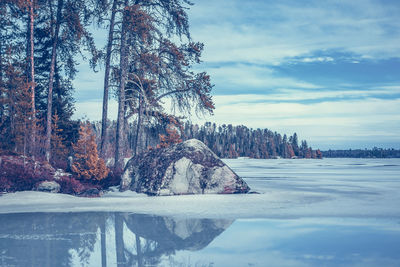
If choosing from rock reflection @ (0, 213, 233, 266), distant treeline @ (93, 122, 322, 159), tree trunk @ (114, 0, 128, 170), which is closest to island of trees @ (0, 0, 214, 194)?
tree trunk @ (114, 0, 128, 170)

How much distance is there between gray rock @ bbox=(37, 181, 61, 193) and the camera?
10.6 m

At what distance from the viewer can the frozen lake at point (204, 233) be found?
381cm

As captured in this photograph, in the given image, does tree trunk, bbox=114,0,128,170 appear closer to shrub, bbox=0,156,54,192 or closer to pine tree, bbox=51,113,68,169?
shrub, bbox=0,156,54,192

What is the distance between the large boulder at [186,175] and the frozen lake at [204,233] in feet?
5.33

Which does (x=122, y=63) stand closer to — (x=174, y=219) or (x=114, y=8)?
(x=114, y=8)

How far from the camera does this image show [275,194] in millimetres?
9914

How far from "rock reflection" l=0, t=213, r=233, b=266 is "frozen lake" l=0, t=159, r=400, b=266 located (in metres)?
0.01

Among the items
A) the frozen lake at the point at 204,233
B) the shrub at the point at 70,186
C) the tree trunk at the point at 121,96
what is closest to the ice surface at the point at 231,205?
the frozen lake at the point at 204,233

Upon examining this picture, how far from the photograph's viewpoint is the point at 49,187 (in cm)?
1071

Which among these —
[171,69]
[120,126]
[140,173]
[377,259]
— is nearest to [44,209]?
[140,173]

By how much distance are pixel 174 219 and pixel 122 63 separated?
34.5 feet

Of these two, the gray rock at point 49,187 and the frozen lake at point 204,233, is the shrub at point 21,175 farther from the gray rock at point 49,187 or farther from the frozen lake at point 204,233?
the frozen lake at point 204,233

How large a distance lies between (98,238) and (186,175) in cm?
576

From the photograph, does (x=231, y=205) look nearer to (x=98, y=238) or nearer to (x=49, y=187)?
(x=98, y=238)
